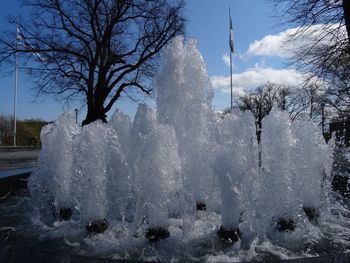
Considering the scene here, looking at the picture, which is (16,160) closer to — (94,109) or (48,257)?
(94,109)

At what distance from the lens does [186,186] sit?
6551 mm

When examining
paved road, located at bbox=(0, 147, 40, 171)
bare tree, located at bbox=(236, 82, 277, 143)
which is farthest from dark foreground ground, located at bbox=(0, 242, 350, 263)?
bare tree, located at bbox=(236, 82, 277, 143)

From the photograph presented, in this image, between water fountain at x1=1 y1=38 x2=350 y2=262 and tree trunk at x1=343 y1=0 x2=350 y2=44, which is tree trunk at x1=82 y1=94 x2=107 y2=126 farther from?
water fountain at x1=1 y1=38 x2=350 y2=262

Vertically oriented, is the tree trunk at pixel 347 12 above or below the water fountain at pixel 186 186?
above

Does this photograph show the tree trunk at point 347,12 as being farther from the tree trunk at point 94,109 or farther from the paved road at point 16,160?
the tree trunk at point 94,109

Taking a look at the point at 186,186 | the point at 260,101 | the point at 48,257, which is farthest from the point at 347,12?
the point at 260,101

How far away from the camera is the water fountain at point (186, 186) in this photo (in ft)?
16.3

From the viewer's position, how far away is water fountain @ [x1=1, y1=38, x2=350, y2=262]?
4973 millimetres

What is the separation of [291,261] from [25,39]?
22.4 m

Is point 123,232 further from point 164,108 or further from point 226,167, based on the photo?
point 164,108

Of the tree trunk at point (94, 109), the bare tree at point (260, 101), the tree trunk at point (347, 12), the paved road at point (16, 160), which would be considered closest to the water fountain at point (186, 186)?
the tree trunk at point (347, 12)

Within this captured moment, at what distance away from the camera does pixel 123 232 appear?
545 cm

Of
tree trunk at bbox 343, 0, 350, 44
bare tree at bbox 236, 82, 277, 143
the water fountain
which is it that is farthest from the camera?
bare tree at bbox 236, 82, 277, 143

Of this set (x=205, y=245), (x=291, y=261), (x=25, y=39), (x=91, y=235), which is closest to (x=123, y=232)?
(x=91, y=235)
